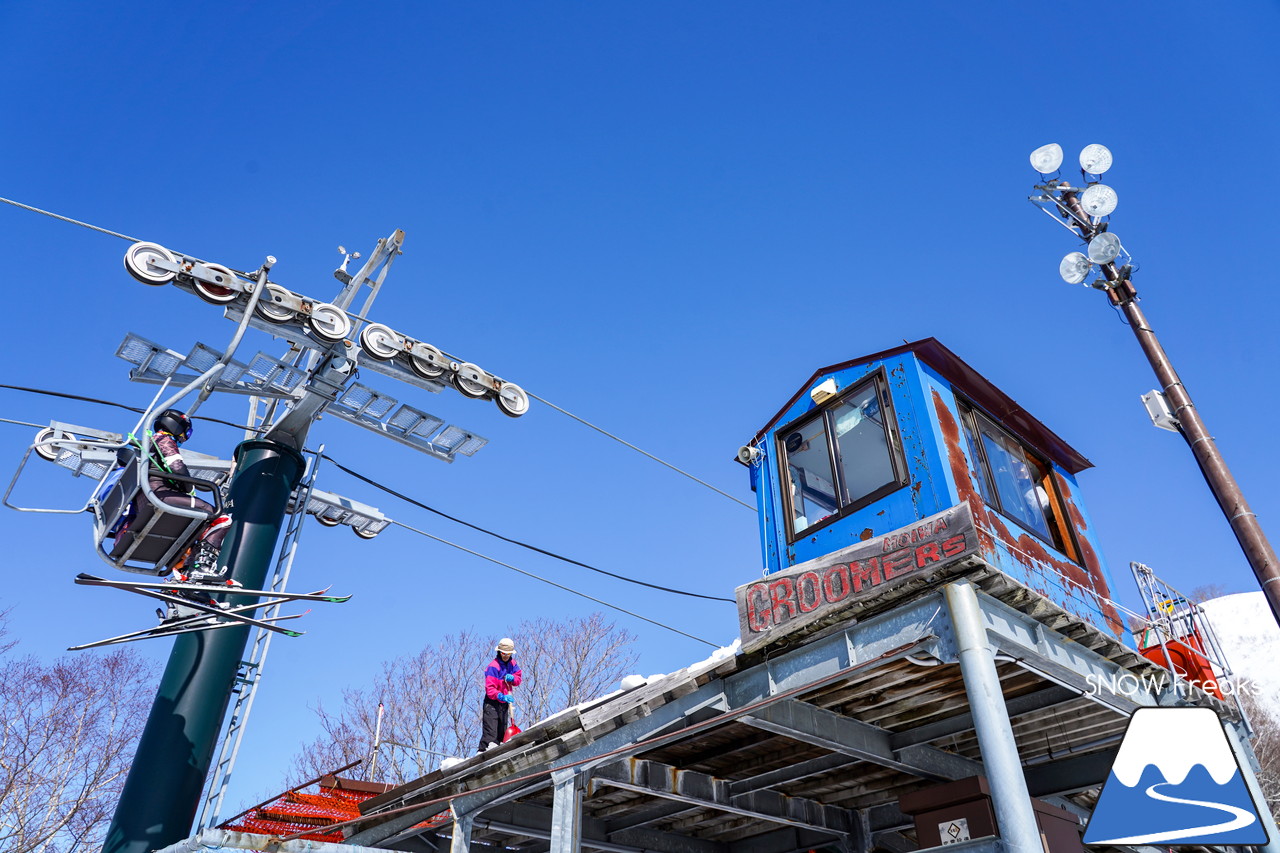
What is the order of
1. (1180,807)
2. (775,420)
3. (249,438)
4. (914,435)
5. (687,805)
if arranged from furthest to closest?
1. (249,438)
2. (775,420)
3. (687,805)
4. (914,435)
5. (1180,807)

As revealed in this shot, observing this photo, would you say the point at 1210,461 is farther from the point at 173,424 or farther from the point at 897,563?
the point at 173,424

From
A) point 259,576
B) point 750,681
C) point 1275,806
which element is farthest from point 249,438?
point 1275,806

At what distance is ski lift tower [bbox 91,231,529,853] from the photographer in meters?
10.6

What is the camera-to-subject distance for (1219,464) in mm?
9164

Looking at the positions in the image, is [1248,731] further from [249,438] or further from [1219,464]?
[249,438]

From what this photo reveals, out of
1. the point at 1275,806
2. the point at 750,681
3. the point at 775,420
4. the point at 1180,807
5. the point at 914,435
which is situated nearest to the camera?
the point at 1180,807

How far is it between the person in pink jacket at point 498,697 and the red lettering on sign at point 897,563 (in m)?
6.39

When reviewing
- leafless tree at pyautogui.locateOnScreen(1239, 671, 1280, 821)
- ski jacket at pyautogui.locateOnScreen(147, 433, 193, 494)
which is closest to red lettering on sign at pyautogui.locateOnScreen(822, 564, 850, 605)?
ski jacket at pyautogui.locateOnScreen(147, 433, 193, 494)

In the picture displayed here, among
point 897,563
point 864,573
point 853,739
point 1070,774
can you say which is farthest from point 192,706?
point 1070,774

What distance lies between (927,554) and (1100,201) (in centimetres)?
697

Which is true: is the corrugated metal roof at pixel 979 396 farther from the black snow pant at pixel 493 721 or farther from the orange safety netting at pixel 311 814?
the orange safety netting at pixel 311 814

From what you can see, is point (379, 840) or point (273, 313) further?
point (273, 313)

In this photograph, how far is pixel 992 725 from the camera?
6.33 m

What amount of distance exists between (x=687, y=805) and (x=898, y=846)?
3200 mm
